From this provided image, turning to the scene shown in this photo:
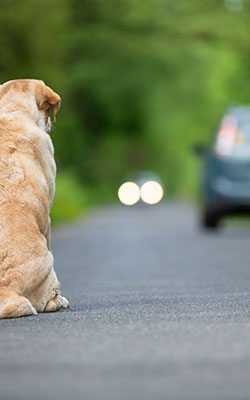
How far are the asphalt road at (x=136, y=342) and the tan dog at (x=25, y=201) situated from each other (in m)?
0.15

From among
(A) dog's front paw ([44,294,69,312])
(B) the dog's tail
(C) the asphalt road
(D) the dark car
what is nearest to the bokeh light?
(D) the dark car

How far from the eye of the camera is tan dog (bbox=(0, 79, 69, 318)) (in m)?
6.11

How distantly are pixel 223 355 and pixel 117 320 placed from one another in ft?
4.64

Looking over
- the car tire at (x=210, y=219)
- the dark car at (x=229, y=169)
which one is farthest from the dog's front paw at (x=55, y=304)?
the car tire at (x=210, y=219)

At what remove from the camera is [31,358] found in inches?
188

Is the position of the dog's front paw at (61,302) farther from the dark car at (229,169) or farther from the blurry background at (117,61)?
the blurry background at (117,61)

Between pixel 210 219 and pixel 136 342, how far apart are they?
12.9m

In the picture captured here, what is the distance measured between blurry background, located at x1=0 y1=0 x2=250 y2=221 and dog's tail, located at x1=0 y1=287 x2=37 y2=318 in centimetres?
1253

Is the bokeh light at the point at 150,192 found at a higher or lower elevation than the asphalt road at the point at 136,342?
lower

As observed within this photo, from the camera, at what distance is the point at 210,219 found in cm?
1797

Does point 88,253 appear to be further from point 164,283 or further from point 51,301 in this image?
point 51,301

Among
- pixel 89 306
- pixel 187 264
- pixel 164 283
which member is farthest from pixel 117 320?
pixel 187 264

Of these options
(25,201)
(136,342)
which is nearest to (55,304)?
(25,201)

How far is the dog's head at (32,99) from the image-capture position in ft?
22.0
